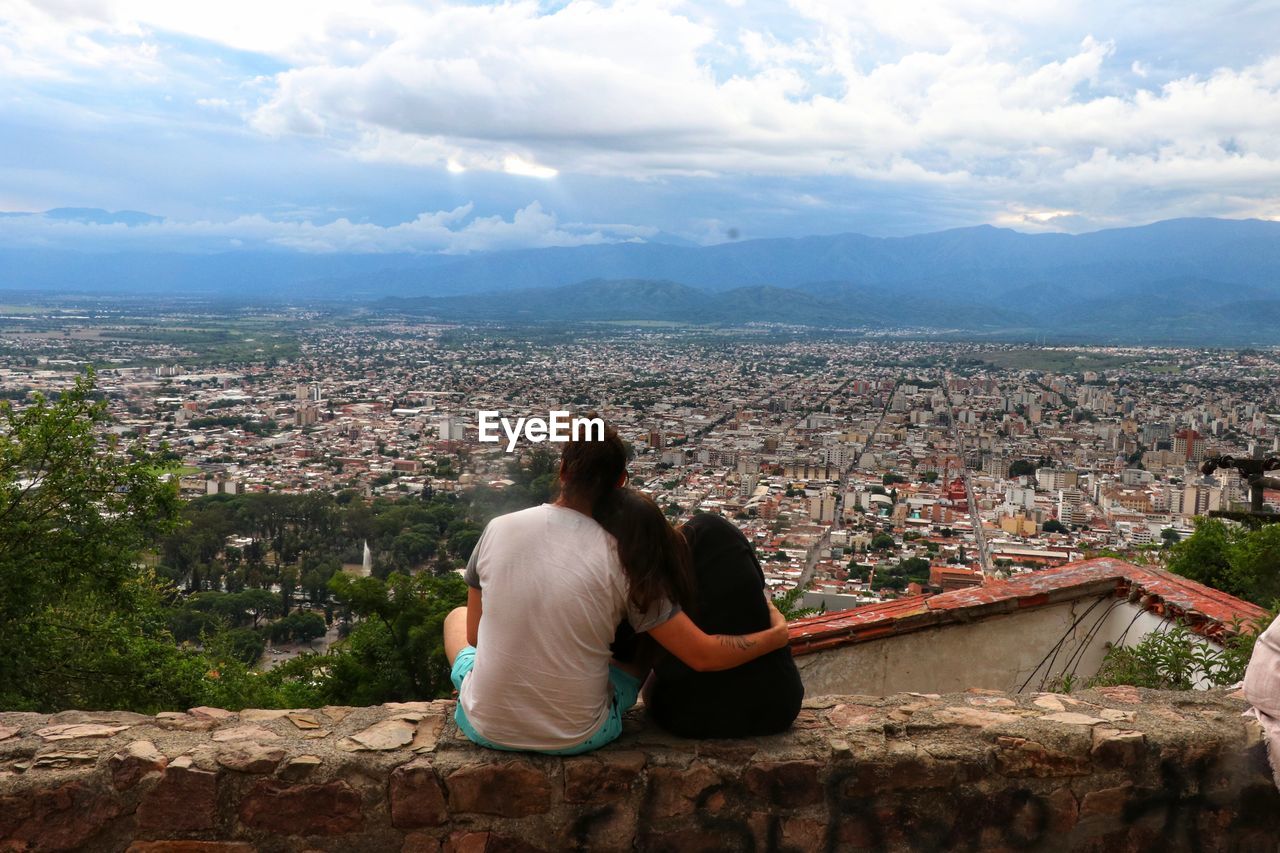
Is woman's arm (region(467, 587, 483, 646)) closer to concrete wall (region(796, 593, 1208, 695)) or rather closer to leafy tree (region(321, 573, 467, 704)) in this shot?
concrete wall (region(796, 593, 1208, 695))

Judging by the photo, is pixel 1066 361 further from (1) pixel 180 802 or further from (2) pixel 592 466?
(1) pixel 180 802

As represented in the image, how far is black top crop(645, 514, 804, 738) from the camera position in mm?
2400

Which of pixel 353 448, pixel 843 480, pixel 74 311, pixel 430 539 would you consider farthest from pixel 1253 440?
pixel 74 311

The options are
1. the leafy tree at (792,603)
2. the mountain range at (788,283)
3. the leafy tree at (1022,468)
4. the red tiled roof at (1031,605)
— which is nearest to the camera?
the red tiled roof at (1031,605)

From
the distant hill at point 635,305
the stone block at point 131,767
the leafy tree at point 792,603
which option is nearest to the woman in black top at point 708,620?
the stone block at point 131,767

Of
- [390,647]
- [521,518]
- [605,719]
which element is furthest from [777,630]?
[390,647]

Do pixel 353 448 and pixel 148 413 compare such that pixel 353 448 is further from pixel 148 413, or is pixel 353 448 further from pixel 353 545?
pixel 353 545

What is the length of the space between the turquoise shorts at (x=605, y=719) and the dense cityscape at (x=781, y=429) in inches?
29.1

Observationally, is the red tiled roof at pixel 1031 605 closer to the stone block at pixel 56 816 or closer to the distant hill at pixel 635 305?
the stone block at pixel 56 816

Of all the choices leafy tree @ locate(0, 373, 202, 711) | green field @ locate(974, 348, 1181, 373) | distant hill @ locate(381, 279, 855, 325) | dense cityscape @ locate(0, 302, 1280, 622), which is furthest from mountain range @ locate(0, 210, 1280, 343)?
leafy tree @ locate(0, 373, 202, 711)

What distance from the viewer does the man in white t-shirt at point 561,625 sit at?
7.35 feet

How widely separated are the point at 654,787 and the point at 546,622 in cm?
54

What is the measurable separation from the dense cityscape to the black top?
0.57 meters

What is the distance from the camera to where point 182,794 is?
235 cm
